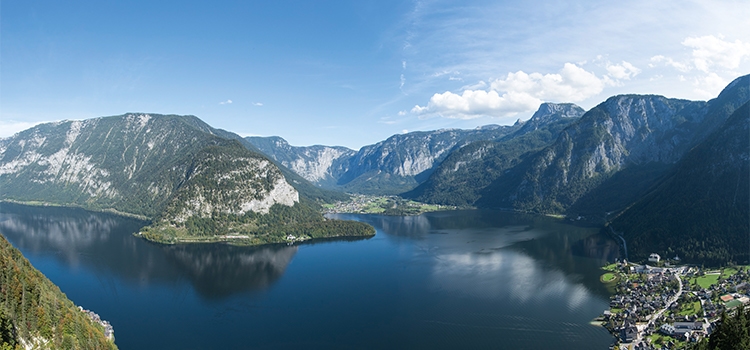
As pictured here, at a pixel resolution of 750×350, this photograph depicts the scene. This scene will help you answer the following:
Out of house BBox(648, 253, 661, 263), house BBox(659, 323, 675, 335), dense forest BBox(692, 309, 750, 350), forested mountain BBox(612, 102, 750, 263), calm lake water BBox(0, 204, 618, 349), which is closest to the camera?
dense forest BBox(692, 309, 750, 350)

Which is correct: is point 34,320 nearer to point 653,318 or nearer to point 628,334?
point 628,334

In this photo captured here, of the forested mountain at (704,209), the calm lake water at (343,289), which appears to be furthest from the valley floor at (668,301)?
the forested mountain at (704,209)

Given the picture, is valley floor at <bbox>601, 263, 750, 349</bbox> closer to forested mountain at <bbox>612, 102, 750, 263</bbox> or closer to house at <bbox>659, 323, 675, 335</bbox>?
house at <bbox>659, 323, 675, 335</bbox>

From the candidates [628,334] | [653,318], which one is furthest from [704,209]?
[628,334]

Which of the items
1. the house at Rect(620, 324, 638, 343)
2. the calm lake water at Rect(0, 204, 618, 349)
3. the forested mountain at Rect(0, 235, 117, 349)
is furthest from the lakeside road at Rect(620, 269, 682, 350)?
the forested mountain at Rect(0, 235, 117, 349)

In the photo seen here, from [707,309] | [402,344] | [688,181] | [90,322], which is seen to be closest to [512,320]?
[402,344]

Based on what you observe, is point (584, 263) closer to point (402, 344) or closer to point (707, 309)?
point (707, 309)

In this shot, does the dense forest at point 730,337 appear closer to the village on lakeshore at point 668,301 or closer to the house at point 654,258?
the village on lakeshore at point 668,301
